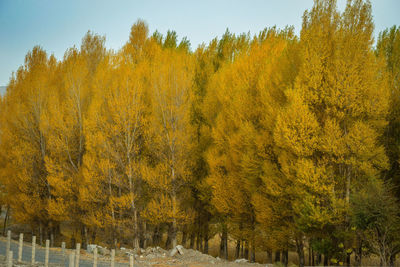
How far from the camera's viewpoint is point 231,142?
16.5 metres

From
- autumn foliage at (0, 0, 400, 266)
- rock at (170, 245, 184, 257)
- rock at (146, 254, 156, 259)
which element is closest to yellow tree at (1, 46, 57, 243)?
autumn foliage at (0, 0, 400, 266)

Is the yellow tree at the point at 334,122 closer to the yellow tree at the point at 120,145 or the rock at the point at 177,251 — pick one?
the rock at the point at 177,251

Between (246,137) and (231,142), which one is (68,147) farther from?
(246,137)

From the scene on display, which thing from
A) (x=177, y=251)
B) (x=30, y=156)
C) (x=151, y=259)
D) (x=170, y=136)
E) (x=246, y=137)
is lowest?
(x=151, y=259)

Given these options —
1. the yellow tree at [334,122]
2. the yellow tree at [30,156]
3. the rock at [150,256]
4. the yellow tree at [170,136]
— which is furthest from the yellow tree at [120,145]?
the yellow tree at [334,122]

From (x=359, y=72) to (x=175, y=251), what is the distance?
10843mm

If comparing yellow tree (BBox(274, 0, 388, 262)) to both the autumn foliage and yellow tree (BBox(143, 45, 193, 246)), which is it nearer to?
the autumn foliage

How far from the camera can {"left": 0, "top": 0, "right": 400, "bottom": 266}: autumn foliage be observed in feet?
41.4

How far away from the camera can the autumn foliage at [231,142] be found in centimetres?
1263

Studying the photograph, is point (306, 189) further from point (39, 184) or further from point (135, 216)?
point (39, 184)

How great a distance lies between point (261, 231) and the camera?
16219 mm

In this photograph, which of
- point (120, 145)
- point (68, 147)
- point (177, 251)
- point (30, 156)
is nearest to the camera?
point (177, 251)

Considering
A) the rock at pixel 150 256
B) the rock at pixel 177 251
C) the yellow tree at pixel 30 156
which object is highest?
the yellow tree at pixel 30 156

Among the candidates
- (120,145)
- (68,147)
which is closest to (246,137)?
(120,145)
